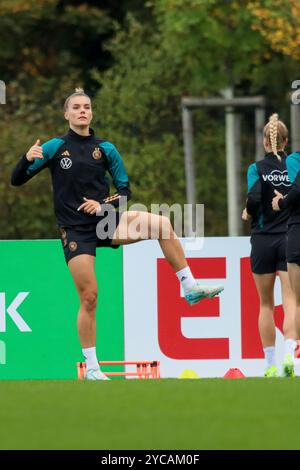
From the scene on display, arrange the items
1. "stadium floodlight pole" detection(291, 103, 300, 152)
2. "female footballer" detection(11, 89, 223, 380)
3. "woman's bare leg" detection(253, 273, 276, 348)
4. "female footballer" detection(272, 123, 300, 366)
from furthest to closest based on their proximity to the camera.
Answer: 1. "stadium floodlight pole" detection(291, 103, 300, 152)
2. "woman's bare leg" detection(253, 273, 276, 348)
3. "female footballer" detection(272, 123, 300, 366)
4. "female footballer" detection(11, 89, 223, 380)

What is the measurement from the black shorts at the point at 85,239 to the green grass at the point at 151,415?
1514 millimetres

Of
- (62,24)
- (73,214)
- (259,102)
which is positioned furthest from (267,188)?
(62,24)

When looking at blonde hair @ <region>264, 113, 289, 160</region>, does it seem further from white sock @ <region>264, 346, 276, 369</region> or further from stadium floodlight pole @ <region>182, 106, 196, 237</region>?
stadium floodlight pole @ <region>182, 106, 196, 237</region>

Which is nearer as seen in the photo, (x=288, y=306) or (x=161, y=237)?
(x=161, y=237)

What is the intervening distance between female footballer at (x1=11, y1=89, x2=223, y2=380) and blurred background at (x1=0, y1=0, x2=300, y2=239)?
10086 mm

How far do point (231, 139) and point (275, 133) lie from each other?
1078 cm

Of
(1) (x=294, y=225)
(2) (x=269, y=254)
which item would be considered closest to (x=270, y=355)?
(2) (x=269, y=254)

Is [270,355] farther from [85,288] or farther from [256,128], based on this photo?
[256,128]

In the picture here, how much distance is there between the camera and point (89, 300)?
12.2m

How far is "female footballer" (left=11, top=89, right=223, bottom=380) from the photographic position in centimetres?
1200

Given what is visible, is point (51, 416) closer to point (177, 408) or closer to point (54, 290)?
point (177, 408)

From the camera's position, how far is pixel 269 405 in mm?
9359

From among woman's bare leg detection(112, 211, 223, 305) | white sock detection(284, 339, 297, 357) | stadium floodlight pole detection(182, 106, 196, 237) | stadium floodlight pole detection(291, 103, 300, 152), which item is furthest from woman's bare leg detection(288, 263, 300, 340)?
stadium floodlight pole detection(182, 106, 196, 237)

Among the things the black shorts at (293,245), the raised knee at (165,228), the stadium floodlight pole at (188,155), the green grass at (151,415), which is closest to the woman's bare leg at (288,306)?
the black shorts at (293,245)
